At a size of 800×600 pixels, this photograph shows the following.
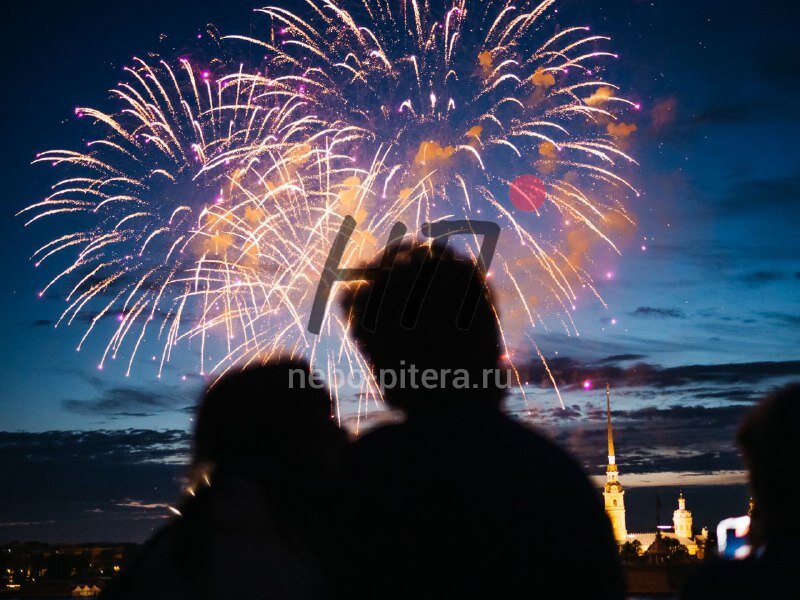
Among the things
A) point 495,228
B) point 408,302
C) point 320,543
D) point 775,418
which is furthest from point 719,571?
point 495,228

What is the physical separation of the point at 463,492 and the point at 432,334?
467 mm

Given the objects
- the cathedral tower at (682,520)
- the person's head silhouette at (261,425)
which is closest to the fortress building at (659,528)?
the cathedral tower at (682,520)

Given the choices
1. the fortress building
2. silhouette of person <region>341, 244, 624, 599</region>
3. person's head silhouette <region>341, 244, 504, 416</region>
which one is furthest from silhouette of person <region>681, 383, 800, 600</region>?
the fortress building

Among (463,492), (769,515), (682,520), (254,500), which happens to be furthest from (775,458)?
(682,520)

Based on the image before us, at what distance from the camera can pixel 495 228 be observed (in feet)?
52.3

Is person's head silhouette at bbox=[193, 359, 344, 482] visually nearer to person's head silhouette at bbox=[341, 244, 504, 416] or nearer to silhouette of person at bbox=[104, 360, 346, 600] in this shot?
silhouette of person at bbox=[104, 360, 346, 600]

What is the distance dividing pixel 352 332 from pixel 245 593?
1.19 meters

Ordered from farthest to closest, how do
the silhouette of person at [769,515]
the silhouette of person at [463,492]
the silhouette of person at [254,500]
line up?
1. the silhouette of person at [254,500]
2. the silhouette of person at [769,515]
3. the silhouette of person at [463,492]

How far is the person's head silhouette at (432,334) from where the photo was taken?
2.46 m

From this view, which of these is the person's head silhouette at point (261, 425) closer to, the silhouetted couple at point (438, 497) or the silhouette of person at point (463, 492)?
the silhouetted couple at point (438, 497)

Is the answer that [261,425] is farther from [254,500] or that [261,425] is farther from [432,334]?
[432,334]

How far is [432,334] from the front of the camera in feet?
8.29

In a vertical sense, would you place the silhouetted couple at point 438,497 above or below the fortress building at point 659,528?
above

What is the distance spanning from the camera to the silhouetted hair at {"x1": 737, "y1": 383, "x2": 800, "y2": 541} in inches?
101
